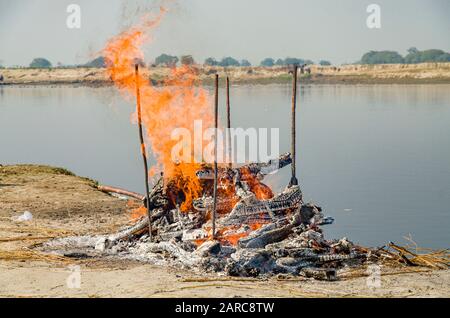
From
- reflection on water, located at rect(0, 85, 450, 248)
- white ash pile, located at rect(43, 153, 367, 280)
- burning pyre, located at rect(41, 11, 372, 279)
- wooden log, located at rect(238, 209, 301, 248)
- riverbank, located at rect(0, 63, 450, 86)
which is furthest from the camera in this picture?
riverbank, located at rect(0, 63, 450, 86)

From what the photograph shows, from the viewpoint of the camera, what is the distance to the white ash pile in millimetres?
18141

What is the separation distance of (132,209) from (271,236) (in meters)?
8.71

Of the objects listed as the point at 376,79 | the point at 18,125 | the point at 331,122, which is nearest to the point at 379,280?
the point at 331,122

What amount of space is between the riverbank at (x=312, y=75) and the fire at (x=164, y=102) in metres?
105

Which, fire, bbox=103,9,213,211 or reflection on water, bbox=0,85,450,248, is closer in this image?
fire, bbox=103,9,213,211

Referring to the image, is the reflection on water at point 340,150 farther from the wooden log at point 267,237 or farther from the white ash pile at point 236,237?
the wooden log at point 267,237

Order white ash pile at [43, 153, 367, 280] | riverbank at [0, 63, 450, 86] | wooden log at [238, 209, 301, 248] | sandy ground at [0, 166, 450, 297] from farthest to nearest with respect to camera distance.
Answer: riverbank at [0, 63, 450, 86]
wooden log at [238, 209, 301, 248]
white ash pile at [43, 153, 367, 280]
sandy ground at [0, 166, 450, 297]

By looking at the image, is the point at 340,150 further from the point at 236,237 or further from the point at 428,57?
the point at 428,57

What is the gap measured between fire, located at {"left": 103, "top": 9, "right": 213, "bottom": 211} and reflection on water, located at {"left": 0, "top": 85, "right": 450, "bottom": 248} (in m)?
0.99

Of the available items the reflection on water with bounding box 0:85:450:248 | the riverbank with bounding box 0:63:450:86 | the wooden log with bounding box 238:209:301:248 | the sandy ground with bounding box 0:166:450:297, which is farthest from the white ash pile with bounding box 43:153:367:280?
the riverbank with bounding box 0:63:450:86

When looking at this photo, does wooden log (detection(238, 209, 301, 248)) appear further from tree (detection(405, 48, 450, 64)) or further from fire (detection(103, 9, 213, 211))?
tree (detection(405, 48, 450, 64))

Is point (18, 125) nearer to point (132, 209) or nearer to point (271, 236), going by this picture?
point (132, 209)
